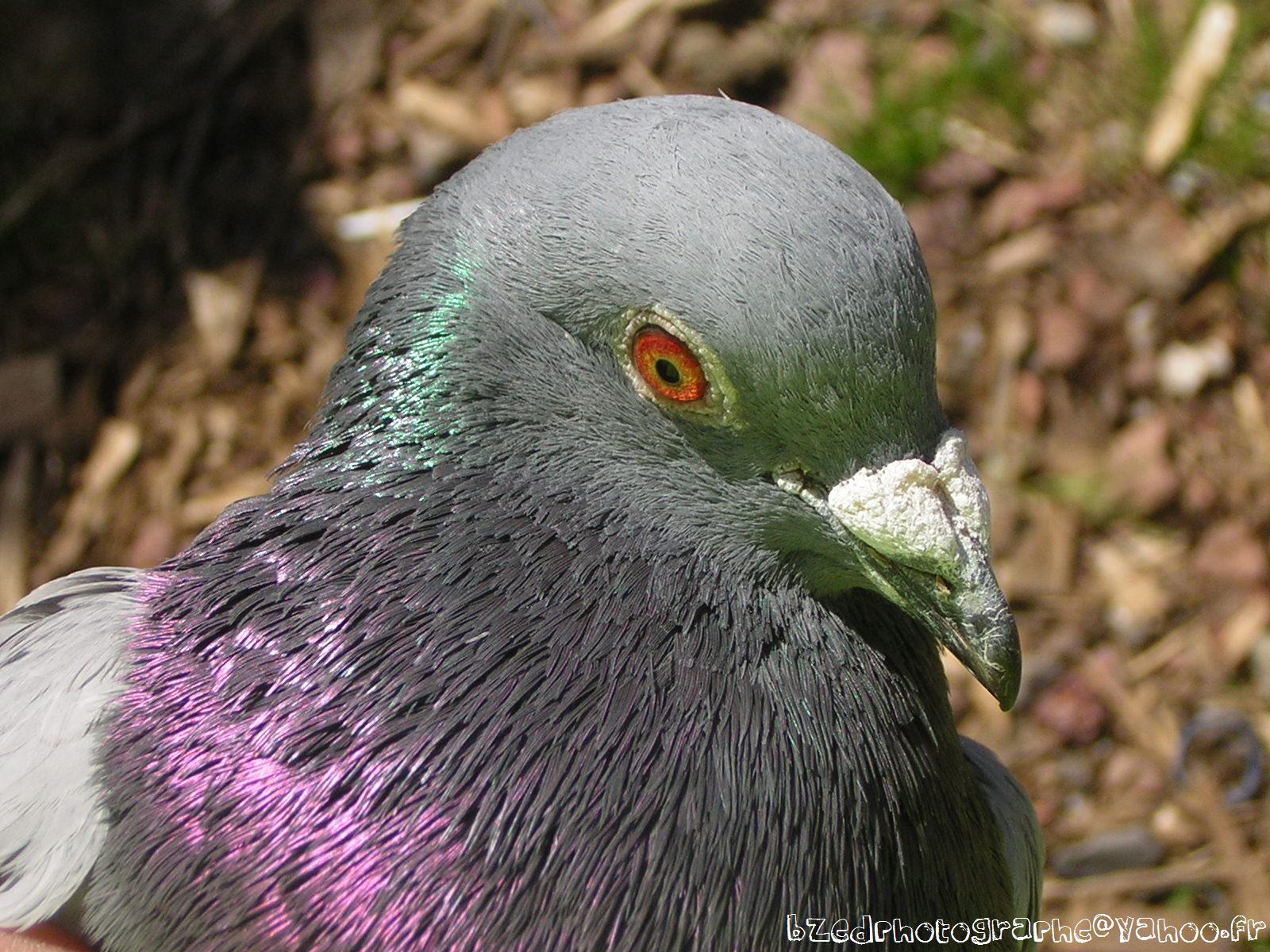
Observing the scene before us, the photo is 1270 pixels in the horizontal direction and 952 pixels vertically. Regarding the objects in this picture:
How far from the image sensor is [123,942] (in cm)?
204

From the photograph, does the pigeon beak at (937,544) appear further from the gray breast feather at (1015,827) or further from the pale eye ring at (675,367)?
the gray breast feather at (1015,827)

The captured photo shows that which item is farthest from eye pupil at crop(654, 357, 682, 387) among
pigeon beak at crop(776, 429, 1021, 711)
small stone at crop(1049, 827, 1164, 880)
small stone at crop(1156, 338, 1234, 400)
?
small stone at crop(1156, 338, 1234, 400)

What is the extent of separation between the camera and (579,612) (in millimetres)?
1979

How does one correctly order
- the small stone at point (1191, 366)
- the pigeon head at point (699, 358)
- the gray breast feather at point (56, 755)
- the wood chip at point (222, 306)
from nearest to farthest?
1. the pigeon head at point (699, 358)
2. the gray breast feather at point (56, 755)
3. the small stone at point (1191, 366)
4. the wood chip at point (222, 306)

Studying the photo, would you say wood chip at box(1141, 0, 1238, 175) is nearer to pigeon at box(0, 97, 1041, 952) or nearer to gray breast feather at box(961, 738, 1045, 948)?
gray breast feather at box(961, 738, 1045, 948)

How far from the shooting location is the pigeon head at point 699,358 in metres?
1.81

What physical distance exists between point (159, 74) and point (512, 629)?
375 cm

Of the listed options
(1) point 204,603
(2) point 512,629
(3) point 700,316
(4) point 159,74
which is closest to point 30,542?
(4) point 159,74

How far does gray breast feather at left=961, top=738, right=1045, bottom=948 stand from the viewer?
2492mm

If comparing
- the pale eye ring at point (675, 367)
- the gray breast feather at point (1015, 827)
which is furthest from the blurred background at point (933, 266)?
the pale eye ring at point (675, 367)

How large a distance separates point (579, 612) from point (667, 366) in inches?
15.3

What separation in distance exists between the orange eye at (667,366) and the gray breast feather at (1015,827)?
1.03 meters

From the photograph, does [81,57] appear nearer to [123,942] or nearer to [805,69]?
[805,69]

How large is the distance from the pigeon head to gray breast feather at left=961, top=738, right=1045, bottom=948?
0.67 metres
